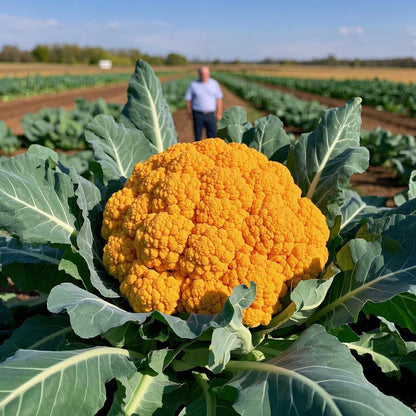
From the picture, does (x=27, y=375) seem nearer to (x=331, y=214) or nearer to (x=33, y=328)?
(x=33, y=328)

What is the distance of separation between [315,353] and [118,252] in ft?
3.70

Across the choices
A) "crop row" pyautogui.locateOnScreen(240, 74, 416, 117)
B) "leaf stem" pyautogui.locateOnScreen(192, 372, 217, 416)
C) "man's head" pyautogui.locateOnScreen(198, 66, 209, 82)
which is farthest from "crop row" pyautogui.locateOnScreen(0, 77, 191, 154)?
"crop row" pyautogui.locateOnScreen(240, 74, 416, 117)

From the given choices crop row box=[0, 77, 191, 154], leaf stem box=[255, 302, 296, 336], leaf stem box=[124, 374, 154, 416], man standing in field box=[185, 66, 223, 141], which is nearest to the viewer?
leaf stem box=[124, 374, 154, 416]

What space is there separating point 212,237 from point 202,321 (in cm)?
41

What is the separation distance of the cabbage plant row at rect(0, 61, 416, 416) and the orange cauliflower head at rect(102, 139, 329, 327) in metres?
0.12

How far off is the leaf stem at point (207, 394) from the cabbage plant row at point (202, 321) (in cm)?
1

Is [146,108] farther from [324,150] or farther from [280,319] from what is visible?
[280,319]

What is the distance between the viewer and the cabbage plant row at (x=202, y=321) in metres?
1.62

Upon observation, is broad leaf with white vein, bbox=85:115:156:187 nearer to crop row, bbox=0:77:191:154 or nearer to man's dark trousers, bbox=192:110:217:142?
man's dark trousers, bbox=192:110:217:142

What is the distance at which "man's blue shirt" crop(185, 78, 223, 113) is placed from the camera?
9.98m

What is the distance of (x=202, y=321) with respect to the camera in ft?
6.29

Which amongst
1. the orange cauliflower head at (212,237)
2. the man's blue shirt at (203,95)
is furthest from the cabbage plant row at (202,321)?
the man's blue shirt at (203,95)

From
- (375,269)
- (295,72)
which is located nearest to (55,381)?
(375,269)

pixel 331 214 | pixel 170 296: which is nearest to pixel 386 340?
pixel 331 214
